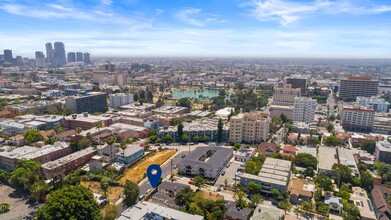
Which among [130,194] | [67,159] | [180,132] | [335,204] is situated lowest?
[335,204]

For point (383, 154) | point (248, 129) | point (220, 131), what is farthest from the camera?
point (248, 129)

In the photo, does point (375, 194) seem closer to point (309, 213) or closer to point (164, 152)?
point (309, 213)

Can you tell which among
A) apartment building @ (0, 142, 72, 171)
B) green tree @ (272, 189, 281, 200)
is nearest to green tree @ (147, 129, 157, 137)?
apartment building @ (0, 142, 72, 171)

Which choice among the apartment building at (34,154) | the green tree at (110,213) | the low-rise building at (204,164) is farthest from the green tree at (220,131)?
the green tree at (110,213)

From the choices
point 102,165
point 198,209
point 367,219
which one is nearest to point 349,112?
point 367,219

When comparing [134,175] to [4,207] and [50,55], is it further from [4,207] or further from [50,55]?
[50,55]

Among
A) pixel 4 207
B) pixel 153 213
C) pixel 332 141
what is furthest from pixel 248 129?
pixel 4 207

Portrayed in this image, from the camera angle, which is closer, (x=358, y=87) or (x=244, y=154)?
(x=244, y=154)
